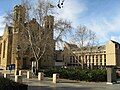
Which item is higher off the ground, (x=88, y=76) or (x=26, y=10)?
(x=26, y=10)

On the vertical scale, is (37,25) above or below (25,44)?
above

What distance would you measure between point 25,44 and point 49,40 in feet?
14.6

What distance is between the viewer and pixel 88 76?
111 ft

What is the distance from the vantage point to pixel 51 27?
4469cm

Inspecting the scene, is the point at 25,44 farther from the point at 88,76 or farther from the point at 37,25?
the point at 88,76

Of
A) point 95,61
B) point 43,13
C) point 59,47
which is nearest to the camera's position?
point 43,13

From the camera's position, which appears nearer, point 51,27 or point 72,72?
point 72,72

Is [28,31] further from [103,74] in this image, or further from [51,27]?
[103,74]

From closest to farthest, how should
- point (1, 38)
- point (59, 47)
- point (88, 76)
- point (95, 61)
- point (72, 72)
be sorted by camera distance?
point (88, 76) < point (72, 72) < point (59, 47) < point (1, 38) < point (95, 61)

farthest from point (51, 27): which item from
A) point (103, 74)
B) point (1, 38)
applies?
point (1, 38)

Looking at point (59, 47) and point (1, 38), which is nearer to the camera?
point (59, 47)

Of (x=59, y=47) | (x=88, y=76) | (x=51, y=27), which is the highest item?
(x=51, y=27)

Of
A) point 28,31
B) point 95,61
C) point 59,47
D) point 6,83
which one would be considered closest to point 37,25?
point 28,31

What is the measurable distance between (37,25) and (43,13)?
99.2 inches
